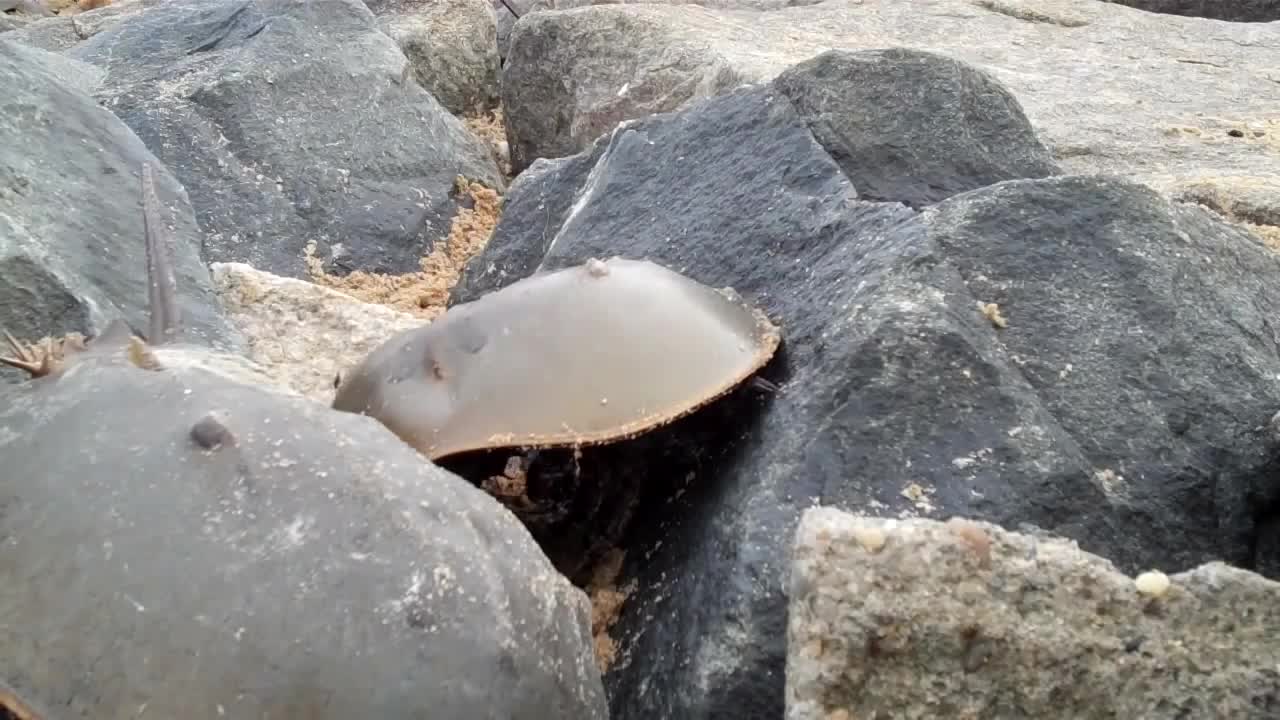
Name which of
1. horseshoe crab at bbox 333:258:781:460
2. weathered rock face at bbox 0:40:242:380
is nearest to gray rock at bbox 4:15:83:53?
weathered rock face at bbox 0:40:242:380

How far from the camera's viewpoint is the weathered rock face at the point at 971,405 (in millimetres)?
1626

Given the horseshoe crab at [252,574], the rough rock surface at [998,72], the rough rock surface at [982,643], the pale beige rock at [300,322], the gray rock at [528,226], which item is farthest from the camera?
the rough rock surface at [998,72]

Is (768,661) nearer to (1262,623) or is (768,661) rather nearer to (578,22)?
(1262,623)

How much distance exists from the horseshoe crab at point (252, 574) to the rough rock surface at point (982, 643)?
28 cm

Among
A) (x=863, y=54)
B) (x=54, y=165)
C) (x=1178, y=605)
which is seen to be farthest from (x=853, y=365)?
(x=54, y=165)

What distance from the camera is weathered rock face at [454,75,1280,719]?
1626 mm

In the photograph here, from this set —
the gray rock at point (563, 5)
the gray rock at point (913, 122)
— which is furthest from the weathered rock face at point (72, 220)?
the gray rock at point (563, 5)

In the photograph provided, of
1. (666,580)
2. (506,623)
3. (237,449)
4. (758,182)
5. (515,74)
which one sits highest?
(237,449)

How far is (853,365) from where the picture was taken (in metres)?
1.73

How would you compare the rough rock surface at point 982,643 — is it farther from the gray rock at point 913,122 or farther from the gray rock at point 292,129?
the gray rock at point 292,129

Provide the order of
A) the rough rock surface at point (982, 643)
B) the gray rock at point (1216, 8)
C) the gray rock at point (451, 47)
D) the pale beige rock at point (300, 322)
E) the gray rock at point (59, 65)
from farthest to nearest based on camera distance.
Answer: the gray rock at point (1216, 8) → the gray rock at point (451, 47) → the gray rock at point (59, 65) → the pale beige rock at point (300, 322) → the rough rock surface at point (982, 643)

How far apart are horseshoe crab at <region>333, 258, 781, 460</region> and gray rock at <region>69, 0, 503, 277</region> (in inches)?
59.0

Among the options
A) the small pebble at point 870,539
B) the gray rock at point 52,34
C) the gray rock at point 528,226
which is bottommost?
the gray rock at point 52,34

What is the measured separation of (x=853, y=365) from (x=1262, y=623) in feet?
2.08
